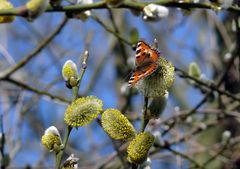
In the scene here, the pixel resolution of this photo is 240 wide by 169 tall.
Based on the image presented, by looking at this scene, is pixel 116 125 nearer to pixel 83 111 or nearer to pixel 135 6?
pixel 83 111

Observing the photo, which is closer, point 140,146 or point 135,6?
point 140,146

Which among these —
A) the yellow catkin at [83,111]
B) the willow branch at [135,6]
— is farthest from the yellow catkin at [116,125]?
the willow branch at [135,6]

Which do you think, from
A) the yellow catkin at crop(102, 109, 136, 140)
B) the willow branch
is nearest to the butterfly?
the yellow catkin at crop(102, 109, 136, 140)

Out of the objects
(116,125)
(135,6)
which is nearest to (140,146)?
(116,125)

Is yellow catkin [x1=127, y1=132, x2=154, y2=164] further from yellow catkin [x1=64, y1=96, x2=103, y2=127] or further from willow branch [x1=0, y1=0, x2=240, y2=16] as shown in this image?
willow branch [x1=0, y1=0, x2=240, y2=16]

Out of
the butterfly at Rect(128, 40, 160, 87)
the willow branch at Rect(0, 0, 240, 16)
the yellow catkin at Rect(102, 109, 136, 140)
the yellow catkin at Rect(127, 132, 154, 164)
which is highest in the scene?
the willow branch at Rect(0, 0, 240, 16)

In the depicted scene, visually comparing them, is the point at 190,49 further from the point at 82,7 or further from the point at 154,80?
the point at 154,80

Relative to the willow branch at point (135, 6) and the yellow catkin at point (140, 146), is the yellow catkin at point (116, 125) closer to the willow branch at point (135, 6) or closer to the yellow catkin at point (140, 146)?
the yellow catkin at point (140, 146)

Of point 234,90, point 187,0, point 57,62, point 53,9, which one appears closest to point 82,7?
point 53,9
